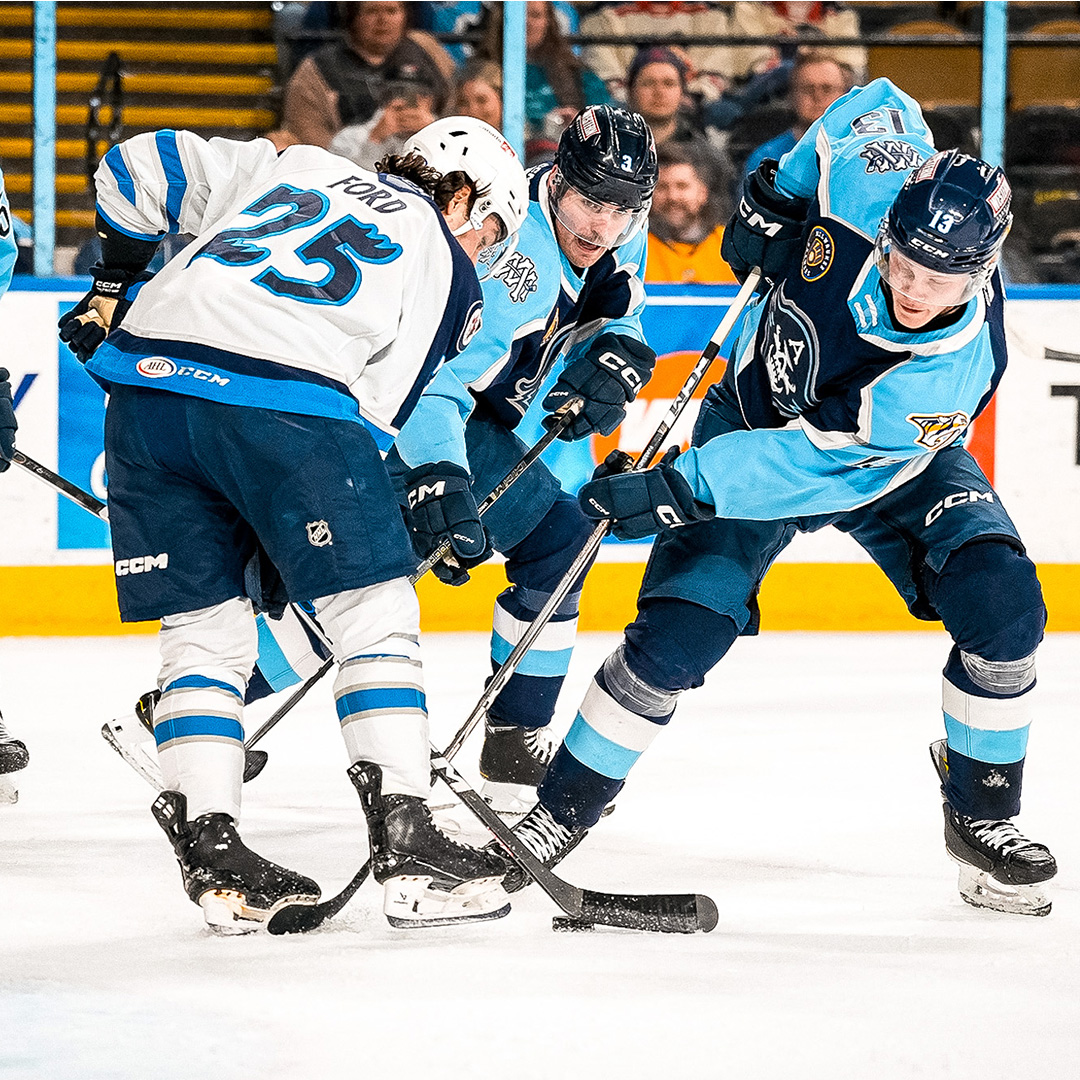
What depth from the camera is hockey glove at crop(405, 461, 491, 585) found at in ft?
7.58

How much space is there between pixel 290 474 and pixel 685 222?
348cm

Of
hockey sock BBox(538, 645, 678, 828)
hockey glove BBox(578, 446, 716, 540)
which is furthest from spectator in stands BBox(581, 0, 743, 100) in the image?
hockey sock BBox(538, 645, 678, 828)

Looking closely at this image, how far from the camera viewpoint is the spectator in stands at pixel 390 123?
536 cm

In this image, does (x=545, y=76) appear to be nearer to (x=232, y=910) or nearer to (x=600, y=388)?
(x=600, y=388)

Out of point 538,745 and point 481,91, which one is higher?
point 481,91

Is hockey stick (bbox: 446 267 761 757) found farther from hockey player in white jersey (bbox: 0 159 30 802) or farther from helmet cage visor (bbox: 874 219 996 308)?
hockey player in white jersey (bbox: 0 159 30 802)

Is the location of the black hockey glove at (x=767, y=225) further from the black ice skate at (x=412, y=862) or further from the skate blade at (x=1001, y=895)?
the black ice skate at (x=412, y=862)

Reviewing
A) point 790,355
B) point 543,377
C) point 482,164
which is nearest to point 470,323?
point 482,164

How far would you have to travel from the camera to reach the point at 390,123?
212 inches

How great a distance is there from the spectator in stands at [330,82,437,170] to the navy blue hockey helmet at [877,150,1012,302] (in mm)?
3377

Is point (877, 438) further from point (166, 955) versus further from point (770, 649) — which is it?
point (770, 649)

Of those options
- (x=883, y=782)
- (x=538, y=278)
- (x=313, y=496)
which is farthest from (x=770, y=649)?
(x=313, y=496)

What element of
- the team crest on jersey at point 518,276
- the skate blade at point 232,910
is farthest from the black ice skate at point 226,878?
the team crest on jersey at point 518,276

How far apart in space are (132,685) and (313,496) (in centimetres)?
207
